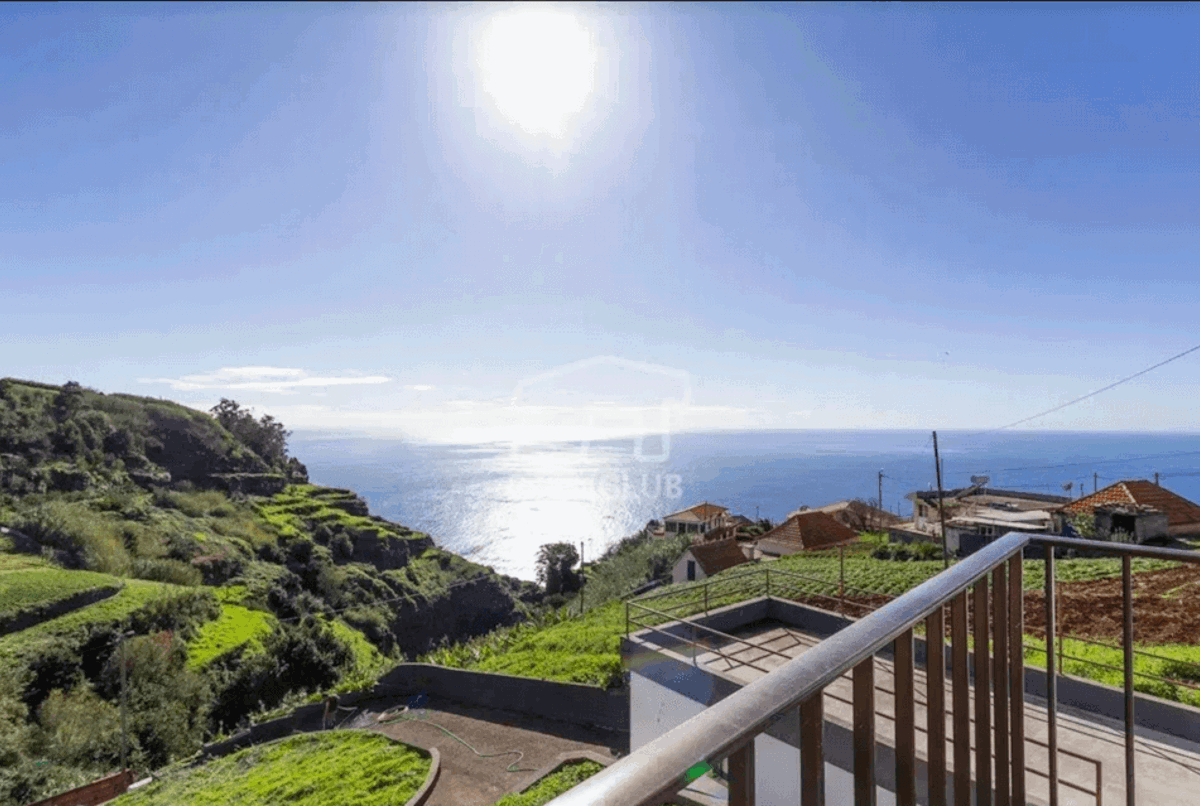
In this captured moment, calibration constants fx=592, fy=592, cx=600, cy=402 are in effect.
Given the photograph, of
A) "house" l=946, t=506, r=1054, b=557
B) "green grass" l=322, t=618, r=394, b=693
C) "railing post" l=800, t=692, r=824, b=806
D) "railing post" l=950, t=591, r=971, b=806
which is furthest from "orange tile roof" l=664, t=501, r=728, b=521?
"railing post" l=800, t=692, r=824, b=806

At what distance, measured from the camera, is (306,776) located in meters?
9.81

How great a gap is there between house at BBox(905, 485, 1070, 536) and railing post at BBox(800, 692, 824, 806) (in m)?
28.4

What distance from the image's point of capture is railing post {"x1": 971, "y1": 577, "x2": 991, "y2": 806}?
1246 mm

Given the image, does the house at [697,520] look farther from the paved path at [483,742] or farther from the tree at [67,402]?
the tree at [67,402]

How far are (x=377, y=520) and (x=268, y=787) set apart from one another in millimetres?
37196

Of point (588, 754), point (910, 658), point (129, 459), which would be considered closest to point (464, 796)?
point (588, 754)

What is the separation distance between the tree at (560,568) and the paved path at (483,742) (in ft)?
71.1

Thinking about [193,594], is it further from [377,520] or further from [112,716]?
[377,520]

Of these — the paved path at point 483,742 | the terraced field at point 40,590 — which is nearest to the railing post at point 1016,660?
the paved path at point 483,742

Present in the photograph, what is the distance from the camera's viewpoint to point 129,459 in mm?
40438

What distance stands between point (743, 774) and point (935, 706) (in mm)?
675

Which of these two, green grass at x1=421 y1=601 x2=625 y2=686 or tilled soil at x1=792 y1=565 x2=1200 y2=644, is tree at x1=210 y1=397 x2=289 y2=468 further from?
tilled soil at x1=792 y1=565 x2=1200 y2=644

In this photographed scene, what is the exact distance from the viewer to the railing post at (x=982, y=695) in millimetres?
1246

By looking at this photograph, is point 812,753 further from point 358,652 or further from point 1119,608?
point 358,652
